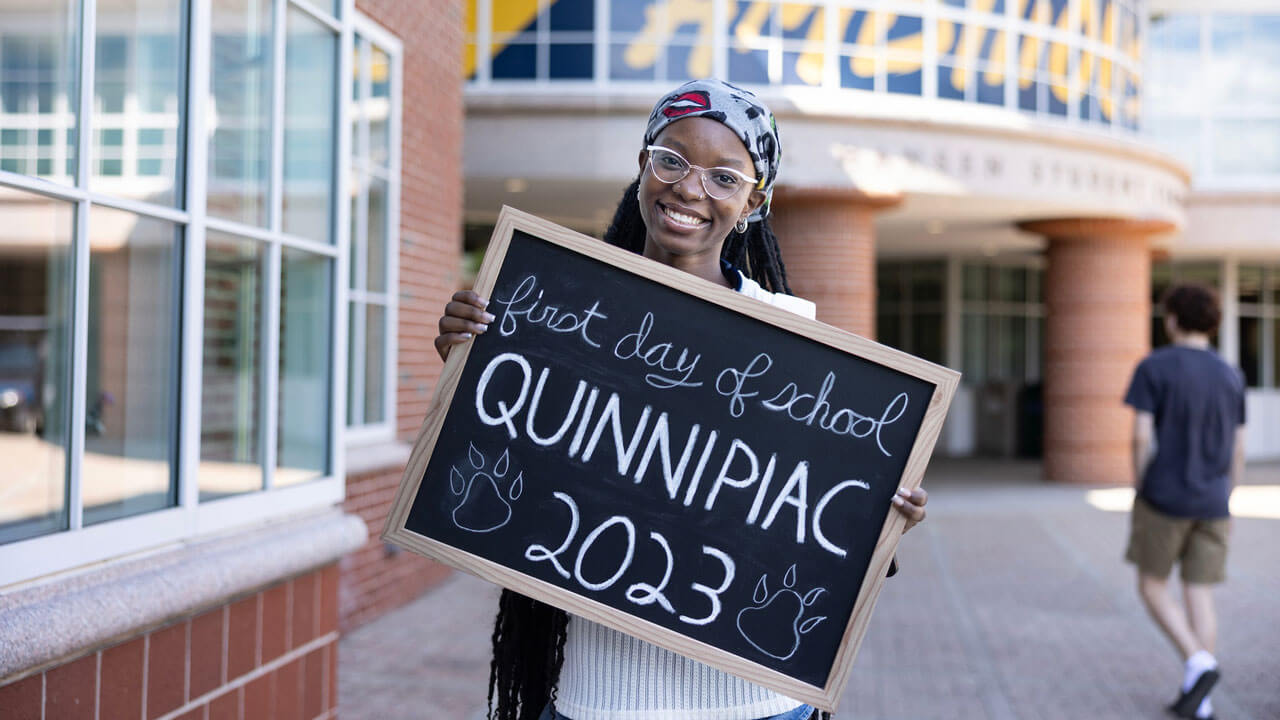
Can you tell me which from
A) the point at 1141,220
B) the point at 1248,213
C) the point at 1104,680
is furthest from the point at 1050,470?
the point at 1104,680

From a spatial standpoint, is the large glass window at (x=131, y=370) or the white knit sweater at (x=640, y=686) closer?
the white knit sweater at (x=640, y=686)

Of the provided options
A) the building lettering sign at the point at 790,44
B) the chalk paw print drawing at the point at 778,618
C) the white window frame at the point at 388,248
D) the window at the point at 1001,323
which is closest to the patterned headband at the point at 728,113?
the chalk paw print drawing at the point at 778,618

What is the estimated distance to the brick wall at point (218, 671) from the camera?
2707mm

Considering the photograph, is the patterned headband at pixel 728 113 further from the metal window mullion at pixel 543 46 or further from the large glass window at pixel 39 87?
the metal window mullion at pixel 543 46

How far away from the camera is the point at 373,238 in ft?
24.2

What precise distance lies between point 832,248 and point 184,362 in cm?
1079

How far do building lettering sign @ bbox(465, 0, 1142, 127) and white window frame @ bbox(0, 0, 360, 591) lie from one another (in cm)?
891

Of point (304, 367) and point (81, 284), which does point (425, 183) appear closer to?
point (304, 367)

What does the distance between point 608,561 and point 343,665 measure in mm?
4338

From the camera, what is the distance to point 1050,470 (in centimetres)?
1659

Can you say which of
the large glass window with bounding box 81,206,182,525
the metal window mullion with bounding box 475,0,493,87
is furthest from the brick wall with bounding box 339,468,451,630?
the metal window mullion with bounding box 475,0,493,87

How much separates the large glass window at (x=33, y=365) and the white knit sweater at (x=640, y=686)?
1364 mm

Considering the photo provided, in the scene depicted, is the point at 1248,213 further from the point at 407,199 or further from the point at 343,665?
the point at 343,665

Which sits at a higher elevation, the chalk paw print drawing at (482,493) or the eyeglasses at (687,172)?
the eyeglasses at (687,172)
